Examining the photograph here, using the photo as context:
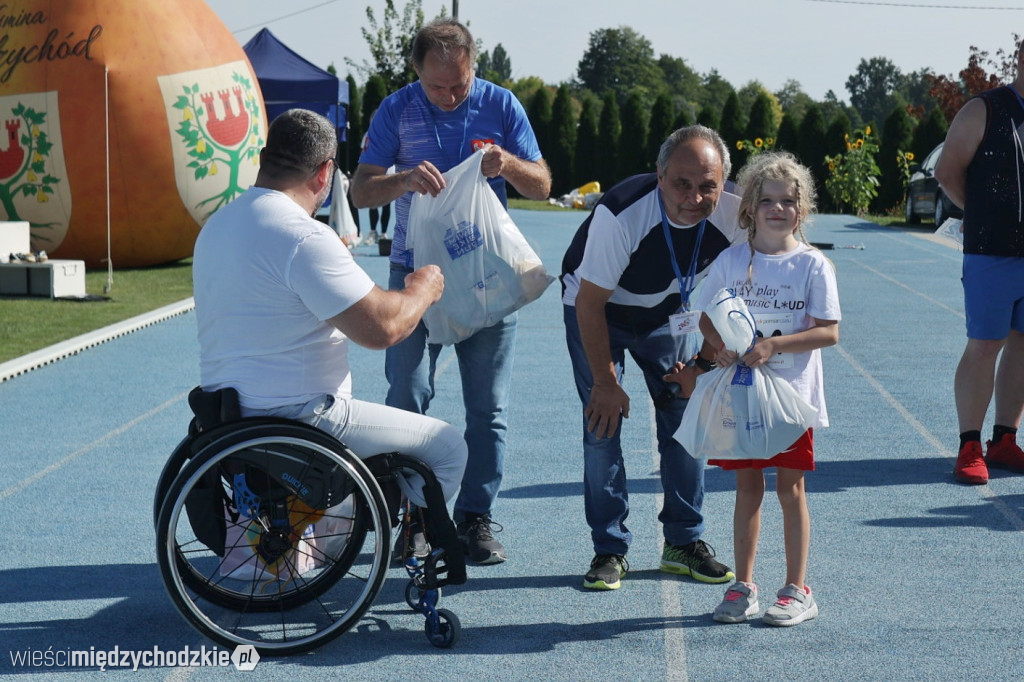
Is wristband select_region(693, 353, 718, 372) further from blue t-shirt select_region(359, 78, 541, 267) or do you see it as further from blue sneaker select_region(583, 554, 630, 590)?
blue t-shirt select_region(359, 78, 541, 267)

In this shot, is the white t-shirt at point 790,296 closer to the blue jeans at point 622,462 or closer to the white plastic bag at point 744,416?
the white plastic bag at point 744,416

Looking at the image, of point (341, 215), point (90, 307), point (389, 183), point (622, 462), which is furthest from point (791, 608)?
point (341, 215)

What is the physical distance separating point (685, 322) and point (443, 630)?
129 cm

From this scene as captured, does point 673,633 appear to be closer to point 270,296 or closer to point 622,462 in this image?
point 622,462

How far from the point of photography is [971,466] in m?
5.89

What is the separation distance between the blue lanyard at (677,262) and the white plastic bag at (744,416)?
0.41 meters

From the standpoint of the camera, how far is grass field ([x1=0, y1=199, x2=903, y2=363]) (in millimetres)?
10086

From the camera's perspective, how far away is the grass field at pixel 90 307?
33.1ft

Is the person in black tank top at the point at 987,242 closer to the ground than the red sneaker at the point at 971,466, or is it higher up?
higher up

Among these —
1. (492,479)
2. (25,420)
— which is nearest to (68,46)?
(25,420)

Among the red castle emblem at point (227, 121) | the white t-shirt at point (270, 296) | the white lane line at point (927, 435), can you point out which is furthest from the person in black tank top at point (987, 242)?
the red castle emblem at point (227, 121)

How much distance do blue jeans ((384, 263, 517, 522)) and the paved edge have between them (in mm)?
3180

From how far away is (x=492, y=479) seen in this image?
4.84m

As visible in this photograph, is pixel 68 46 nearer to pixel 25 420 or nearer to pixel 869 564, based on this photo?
pixel 25 420
